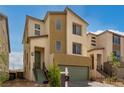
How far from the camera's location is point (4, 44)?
9.76 meters

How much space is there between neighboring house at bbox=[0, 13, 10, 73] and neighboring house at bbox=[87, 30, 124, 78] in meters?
1.85

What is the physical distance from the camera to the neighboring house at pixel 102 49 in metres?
10.0

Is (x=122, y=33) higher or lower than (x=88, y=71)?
higher

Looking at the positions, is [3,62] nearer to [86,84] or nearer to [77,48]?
[77,48]

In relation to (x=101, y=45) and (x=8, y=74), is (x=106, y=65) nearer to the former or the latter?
(x=101, y=45)

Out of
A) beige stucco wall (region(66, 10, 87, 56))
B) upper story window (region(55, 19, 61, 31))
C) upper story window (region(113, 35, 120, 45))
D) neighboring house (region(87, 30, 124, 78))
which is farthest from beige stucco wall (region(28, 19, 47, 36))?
upper story window (region(113, 35, 120, 45))

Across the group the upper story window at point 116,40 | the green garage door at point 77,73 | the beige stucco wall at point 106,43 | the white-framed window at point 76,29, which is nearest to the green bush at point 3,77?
the green garage door at point 77,73

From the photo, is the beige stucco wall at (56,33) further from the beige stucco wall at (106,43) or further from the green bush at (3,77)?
the green bush at (3,77)

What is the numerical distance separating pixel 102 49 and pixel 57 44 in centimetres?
103

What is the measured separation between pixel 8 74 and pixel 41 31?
121 cm

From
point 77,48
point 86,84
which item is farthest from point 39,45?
point 86,84
